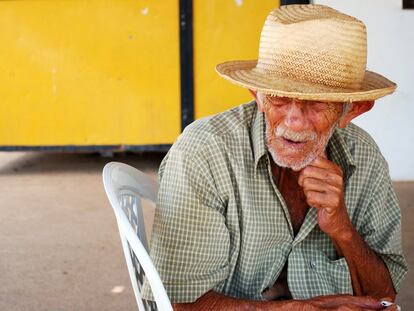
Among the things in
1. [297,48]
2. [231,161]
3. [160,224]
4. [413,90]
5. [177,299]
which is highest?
[297,48]

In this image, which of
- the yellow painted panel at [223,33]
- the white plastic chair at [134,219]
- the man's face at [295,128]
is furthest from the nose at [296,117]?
the yellow painted panel at [223,33]

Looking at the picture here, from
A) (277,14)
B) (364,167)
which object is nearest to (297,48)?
(277,14)

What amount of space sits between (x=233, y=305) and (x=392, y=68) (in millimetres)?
3963

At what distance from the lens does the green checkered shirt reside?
1.87 m

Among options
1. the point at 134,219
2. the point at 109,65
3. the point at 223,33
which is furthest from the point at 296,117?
the point at 109,65

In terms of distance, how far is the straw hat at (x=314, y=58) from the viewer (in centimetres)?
184

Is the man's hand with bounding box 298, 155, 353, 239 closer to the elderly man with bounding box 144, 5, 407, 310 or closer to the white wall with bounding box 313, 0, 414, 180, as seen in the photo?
the elderly man with bounding box 144, 5, 407, 310

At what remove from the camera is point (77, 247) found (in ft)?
14.5

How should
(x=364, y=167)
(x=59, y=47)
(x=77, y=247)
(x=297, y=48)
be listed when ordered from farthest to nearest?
(x=59, y=47), (x=77, y=247), (x=364, y=167), (x=297, y=48)

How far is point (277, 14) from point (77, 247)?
9.10 ft

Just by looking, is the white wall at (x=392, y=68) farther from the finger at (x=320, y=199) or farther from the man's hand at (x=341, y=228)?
the finger at (x=320, y=199)

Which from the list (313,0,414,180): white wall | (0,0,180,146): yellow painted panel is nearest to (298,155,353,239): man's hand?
(313,0,414,180): white wall

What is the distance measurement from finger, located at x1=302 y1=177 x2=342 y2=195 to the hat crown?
23 centimetres

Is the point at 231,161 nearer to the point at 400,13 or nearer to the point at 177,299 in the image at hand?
the point at 177,299
